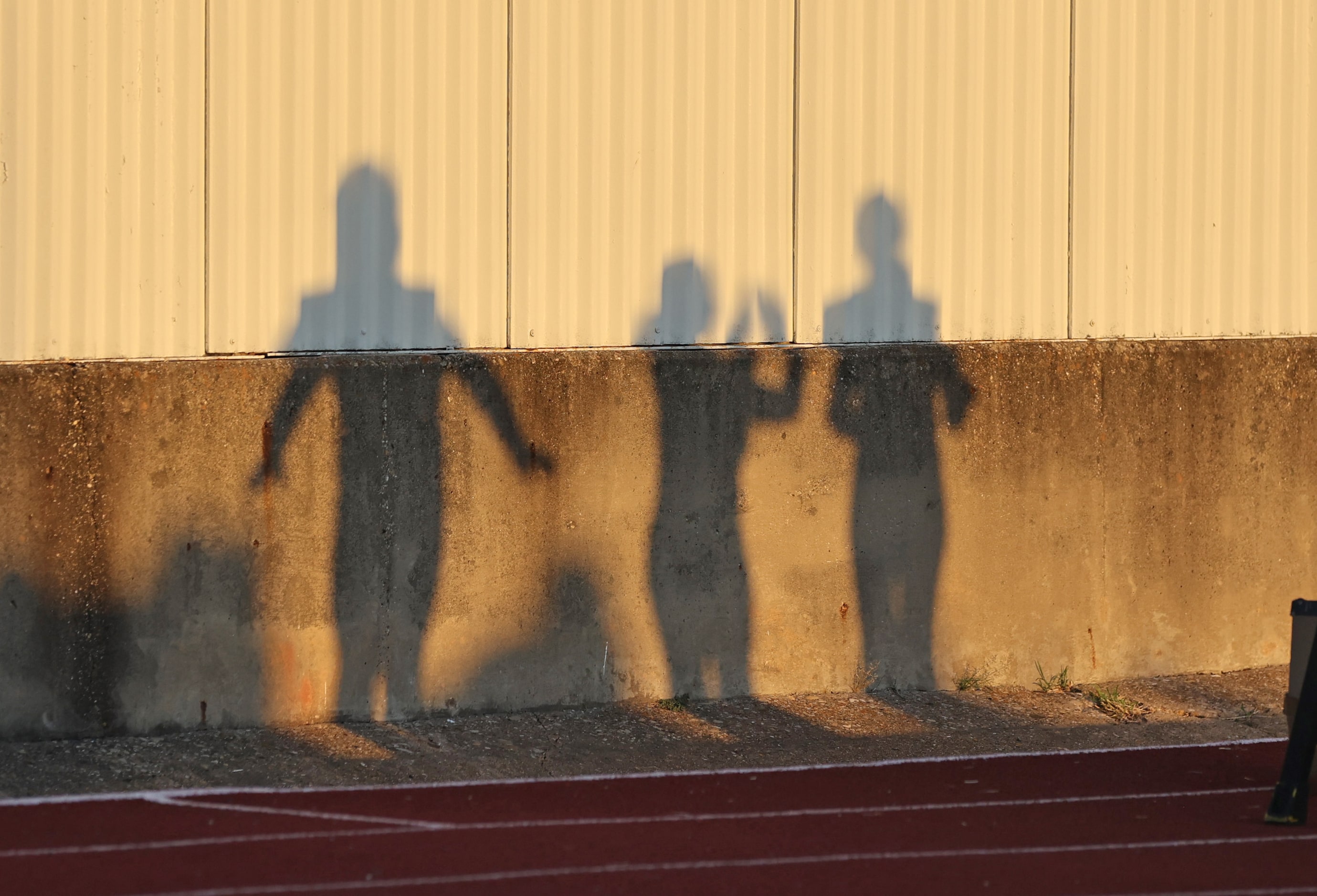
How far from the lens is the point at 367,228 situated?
8398 millimetres

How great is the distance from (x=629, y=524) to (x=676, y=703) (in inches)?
38.3

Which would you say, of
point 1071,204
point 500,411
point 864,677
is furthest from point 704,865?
point 1071,204

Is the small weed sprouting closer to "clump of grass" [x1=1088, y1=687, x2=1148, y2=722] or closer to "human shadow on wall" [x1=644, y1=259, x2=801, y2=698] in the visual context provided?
"clump of grass" [x1=1088, y1=687, x2=1148, y2=722]

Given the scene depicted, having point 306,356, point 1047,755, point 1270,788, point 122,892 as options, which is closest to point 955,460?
point 1047,755

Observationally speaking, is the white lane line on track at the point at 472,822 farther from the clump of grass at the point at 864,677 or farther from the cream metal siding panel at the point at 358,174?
the cream metal siding panel at the point at 358,174

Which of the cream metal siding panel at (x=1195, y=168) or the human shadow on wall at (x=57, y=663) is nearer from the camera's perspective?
the human shadow on wall at (x=57, y=663)

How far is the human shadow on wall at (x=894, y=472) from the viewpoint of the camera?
9000 mm

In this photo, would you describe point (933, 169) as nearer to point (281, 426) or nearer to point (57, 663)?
point (281, 426)

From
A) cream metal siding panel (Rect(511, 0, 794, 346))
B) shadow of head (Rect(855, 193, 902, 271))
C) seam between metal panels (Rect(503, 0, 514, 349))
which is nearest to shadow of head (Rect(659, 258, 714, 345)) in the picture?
cream metal siding panel (Rect(511, 0, 794, 346))

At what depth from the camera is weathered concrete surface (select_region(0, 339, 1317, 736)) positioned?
25.8 feet

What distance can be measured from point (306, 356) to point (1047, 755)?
4075 millimetres

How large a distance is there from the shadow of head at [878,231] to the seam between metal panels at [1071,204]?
3.48 ft

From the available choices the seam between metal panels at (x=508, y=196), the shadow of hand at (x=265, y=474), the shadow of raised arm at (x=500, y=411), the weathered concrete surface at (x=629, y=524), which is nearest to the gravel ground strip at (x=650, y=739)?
the weathered concrete surface at (x=629, y=524)

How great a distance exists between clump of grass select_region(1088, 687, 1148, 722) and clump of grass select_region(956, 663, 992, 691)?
1.86 ft
